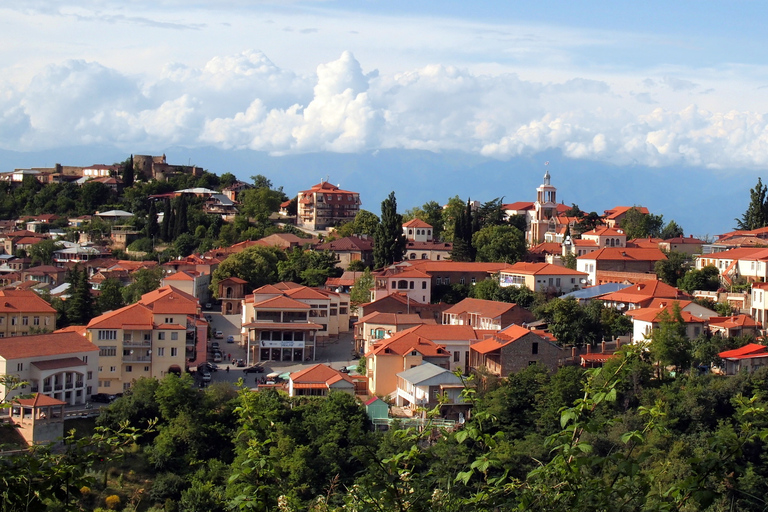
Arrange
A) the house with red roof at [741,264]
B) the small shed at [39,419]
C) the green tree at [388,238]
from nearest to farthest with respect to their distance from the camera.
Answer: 1. the small shed at [39,419]
2. the house with red roof at [741,264]
3. the green tree at [388,238]

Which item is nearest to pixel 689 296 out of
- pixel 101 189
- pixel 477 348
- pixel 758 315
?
pixel 758 315

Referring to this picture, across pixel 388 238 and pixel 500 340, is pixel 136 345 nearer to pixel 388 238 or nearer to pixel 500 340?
pixel 500 340

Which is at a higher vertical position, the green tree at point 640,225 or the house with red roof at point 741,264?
the green tree at point 640,225

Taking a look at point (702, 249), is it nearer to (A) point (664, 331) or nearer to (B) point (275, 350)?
(A) point (664, 331)

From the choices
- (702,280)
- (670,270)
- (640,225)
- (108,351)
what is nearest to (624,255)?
(670,270)

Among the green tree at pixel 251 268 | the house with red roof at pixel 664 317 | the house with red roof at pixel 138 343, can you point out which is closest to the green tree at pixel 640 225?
the house with red roof at pixel 664 317

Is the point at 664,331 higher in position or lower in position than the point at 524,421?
higher

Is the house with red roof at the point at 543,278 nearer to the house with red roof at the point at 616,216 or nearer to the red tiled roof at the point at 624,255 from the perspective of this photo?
A: the red tiled roof at the point at 624,255
